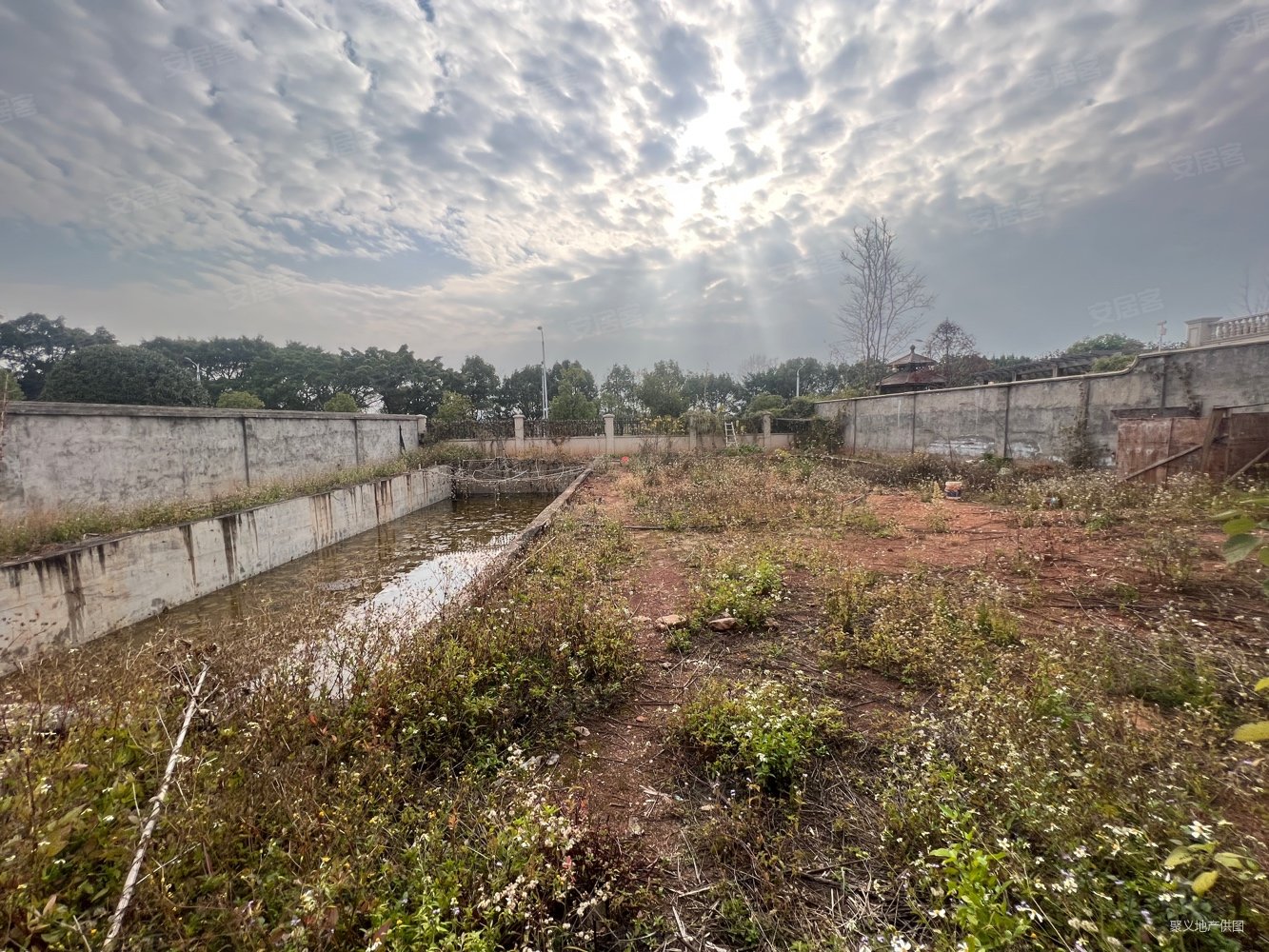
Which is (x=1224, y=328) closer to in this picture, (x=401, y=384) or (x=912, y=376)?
(x=912, y=376)

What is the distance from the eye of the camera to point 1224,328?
12758mm

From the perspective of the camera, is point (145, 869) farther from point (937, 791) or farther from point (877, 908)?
point (937, 791)

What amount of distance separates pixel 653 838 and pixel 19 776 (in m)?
2.24

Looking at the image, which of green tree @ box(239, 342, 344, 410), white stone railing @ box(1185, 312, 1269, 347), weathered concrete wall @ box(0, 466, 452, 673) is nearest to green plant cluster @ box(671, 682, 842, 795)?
weathered concrete wall @ box(0, 466, 452, 673)

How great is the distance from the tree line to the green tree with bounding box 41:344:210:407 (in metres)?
0.04

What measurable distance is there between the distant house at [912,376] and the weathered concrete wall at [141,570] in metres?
20.8

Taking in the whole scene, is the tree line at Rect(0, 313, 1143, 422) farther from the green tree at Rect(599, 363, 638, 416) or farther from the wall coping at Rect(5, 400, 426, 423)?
the wall coping at Rect(5, 400, 426, 423)

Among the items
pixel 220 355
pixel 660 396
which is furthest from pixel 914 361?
pixel 220 355

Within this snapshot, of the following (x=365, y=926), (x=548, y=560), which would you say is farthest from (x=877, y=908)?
(x=548, y=560)

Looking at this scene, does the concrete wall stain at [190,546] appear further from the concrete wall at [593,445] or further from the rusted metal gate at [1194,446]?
the rusted metal gate at [1194,446]

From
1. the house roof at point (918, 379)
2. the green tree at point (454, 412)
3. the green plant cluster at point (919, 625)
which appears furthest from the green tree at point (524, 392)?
the green plant cluster at point (919, 625)

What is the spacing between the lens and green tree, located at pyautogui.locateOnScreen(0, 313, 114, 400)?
94.7ft

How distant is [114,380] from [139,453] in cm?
1987

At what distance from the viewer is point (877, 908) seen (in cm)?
164
